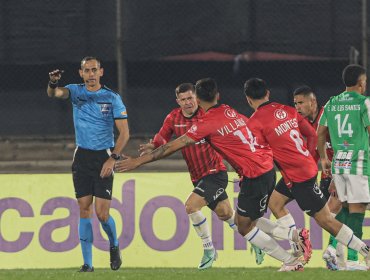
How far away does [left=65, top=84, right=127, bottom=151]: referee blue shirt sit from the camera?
13.7 m

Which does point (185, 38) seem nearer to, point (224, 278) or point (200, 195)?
point (200, 195)

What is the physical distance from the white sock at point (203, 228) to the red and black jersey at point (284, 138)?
5.82ft

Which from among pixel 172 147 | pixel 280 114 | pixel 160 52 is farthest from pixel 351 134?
pixel 160 52

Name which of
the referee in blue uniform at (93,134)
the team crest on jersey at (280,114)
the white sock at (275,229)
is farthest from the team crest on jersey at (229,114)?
the referee in blue uniform at (93,134)

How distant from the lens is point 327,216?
41.2 feet

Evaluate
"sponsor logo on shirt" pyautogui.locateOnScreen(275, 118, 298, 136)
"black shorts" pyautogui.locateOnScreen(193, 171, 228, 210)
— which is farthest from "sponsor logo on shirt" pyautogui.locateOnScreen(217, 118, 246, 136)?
"black shorts" pyautogui.locateOnScreen(193, 171, 228, 210)

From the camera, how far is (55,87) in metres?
13.5

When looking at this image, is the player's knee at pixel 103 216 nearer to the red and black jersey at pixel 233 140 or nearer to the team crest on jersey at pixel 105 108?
the team crest on jersey at pixel 105 108

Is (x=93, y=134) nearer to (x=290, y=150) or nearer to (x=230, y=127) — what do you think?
(x=230, y=127)

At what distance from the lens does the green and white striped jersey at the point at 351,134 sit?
42.2 ft

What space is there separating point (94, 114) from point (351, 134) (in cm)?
278

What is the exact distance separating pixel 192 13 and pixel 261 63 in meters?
1.14

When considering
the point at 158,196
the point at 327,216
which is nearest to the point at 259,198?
the point at 327,216

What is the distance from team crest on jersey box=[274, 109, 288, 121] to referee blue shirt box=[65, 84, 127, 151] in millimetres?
1870
